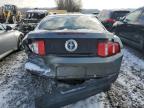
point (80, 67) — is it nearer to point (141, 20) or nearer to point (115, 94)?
point (115, 94)

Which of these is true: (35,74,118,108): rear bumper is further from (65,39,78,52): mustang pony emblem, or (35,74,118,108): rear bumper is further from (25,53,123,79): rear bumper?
(65,39,78,52): mustang pony emblem

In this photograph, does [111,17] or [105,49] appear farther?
[111,17]

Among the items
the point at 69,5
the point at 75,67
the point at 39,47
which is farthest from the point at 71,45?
the point at 69,5

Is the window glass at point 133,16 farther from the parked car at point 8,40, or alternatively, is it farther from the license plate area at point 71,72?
the license plate area at point 71,72

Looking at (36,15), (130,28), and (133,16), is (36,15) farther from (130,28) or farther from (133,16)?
(130,28)

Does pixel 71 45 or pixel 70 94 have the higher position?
pixel 71 45

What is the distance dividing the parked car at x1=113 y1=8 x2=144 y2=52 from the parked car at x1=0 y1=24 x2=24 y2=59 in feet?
12.1

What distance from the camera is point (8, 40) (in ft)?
27.9

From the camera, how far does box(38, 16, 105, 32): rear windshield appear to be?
5648 millimetres

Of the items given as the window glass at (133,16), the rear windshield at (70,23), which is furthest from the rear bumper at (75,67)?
the window glass at (133,16)

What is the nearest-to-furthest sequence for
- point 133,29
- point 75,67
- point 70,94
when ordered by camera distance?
1. point 70,94
2. point 75,67
3. point 133,29

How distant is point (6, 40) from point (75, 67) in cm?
417

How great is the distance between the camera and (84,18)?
620 centimetres

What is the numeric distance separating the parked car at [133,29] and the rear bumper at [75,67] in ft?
14.1
